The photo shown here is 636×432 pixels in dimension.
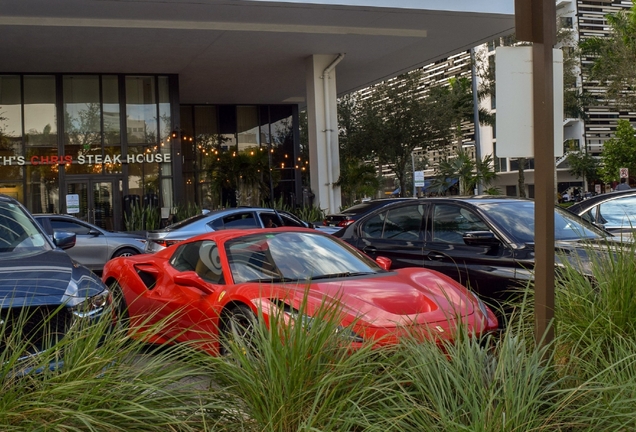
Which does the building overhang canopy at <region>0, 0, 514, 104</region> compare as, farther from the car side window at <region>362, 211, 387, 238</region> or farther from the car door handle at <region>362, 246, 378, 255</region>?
the car door handle at <region>362, 246, 378, 255</region>

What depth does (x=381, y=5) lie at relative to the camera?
2133 centimetres

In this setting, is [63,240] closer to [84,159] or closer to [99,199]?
[99,199]

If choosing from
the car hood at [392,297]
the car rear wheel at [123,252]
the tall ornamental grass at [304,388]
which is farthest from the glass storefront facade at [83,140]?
the tall ornamental grass at [304,388]

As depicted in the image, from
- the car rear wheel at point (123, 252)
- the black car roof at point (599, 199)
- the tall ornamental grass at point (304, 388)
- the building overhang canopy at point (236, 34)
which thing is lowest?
the car rear wheel at point (123, 252)

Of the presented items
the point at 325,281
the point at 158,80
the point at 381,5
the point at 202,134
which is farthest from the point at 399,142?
the point at 325,281

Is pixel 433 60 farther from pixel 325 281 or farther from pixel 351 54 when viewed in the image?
pixel 325 281

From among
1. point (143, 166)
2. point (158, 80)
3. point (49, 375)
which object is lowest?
point (49, 375)

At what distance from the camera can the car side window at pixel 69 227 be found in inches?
698

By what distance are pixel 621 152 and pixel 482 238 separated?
54827 millimetres

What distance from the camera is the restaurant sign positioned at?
94.6ft

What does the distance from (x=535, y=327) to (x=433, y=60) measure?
25774 mm

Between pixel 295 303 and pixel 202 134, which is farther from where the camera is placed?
pixel 202 134

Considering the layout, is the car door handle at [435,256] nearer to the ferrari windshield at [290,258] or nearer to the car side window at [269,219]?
the ferrari windshield at [290,258]

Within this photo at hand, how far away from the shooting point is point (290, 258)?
707 centimetres
